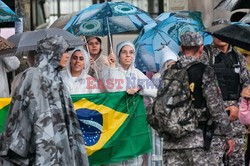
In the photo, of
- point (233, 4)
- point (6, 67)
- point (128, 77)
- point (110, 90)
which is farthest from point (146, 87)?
point (233, 4)

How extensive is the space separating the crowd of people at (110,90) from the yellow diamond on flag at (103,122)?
32 cm

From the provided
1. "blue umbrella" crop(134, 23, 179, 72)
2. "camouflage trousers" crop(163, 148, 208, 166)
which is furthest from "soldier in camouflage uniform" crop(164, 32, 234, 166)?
"blue umbrella" crop(134, 23, 179, 72)

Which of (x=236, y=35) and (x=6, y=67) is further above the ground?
(x=236, y=35)

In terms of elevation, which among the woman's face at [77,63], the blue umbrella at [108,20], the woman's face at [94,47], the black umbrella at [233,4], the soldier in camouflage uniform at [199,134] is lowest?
the soldier in camouflage uniform at [199,134]

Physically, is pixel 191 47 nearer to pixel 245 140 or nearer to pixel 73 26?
pixel 245 140

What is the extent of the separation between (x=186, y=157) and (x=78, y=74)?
2786 mm

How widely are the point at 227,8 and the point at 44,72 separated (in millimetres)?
5575

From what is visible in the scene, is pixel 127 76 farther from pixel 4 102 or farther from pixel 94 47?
pixel 4 102

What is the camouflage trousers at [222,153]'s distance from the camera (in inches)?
378

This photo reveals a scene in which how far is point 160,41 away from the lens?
13.4m

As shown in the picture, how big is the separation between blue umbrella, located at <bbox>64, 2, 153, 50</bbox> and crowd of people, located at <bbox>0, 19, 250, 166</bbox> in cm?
57

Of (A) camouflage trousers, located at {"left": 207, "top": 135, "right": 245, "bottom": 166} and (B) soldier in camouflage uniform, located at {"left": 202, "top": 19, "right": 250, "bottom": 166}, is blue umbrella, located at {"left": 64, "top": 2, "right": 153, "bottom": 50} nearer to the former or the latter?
(B) soldier in camouflage uniform, located at {"left": 202, "top": 19, "right": 250, "bottom": 166}

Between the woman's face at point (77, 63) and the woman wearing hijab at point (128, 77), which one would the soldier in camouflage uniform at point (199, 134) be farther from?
the woman's face at point (77, 63)

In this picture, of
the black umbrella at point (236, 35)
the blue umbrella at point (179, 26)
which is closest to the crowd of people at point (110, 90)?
the black umbrella at point (236, 35)
